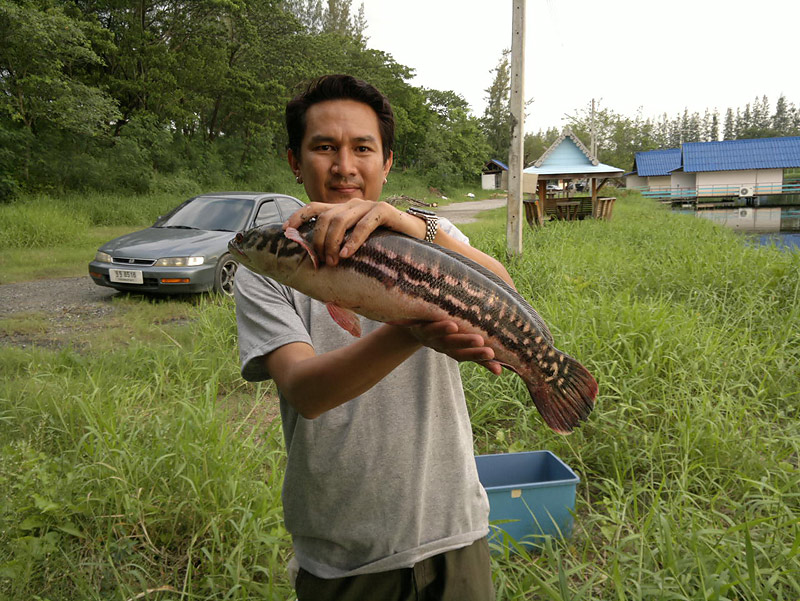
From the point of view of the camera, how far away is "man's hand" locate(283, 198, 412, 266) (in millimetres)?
1382

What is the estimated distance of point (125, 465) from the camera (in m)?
3.32

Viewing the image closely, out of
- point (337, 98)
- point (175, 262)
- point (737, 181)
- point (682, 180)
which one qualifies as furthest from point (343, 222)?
point (682, 180)

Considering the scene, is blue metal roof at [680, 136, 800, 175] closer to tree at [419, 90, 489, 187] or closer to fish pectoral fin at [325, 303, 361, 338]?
tree at [419, 90, 489, 187]

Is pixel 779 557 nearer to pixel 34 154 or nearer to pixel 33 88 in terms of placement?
pixel 33 88

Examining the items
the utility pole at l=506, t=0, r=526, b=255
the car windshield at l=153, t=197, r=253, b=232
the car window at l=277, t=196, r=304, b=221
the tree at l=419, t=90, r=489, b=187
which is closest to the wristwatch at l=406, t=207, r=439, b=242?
the utility pole at l=506, t=0, r=526, b=255

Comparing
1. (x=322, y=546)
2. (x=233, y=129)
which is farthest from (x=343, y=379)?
(x=233, y=129)

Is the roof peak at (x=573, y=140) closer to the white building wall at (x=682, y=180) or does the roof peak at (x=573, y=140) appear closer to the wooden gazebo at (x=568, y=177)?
the wooden gazebo at (x=568, y=177)

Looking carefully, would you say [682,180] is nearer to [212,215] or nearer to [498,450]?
[212,215]

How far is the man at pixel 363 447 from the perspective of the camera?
162 cm

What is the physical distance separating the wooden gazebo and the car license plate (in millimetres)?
12379

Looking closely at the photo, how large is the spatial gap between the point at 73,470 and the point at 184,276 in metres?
5.09

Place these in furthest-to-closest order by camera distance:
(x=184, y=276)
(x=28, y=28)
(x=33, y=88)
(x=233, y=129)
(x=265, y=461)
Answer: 1. (x=233, y=129)
2. (x=33, y=88)
3. (x=28, y=28)
4. (x=184, y=276)
5. (x=265, y=461)

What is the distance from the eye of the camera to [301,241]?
1.43 m

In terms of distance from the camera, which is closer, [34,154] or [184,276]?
[184,276]
